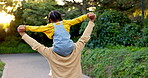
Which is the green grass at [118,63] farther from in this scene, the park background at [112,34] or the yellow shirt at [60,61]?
the yellow shirt at [60,61]

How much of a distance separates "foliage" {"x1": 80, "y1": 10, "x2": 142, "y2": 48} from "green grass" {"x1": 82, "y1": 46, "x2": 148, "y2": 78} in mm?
1152

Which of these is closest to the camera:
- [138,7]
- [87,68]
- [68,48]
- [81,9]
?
[68,48]

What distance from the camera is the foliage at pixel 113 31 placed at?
379 inches

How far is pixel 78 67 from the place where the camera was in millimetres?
2002

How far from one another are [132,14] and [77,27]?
6.89m

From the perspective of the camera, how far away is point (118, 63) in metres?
6.66

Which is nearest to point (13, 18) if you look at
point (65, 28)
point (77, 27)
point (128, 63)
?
point (77, 27)

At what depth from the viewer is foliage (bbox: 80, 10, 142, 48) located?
31.6 ft

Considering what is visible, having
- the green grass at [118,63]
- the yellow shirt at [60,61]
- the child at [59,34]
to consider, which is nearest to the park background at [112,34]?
the green grass at [118,63]

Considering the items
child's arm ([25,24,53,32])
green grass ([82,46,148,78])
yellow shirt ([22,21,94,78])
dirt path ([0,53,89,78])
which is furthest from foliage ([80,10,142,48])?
child's arm ([25,24,53,32])

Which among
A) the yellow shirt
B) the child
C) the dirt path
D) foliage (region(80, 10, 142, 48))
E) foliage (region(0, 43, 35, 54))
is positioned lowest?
foliage (region(0, 43, 35, 54))

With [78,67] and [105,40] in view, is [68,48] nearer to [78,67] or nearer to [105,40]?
[78,67]

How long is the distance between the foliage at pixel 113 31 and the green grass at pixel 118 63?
115 cm

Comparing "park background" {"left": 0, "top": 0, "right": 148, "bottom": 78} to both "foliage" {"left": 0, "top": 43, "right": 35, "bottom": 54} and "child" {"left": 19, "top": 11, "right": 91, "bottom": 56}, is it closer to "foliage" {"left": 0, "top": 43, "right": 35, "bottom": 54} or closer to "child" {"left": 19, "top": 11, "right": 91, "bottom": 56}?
"child" {"left": 19, "top": 11, "right": 91, "bottom": 56}
